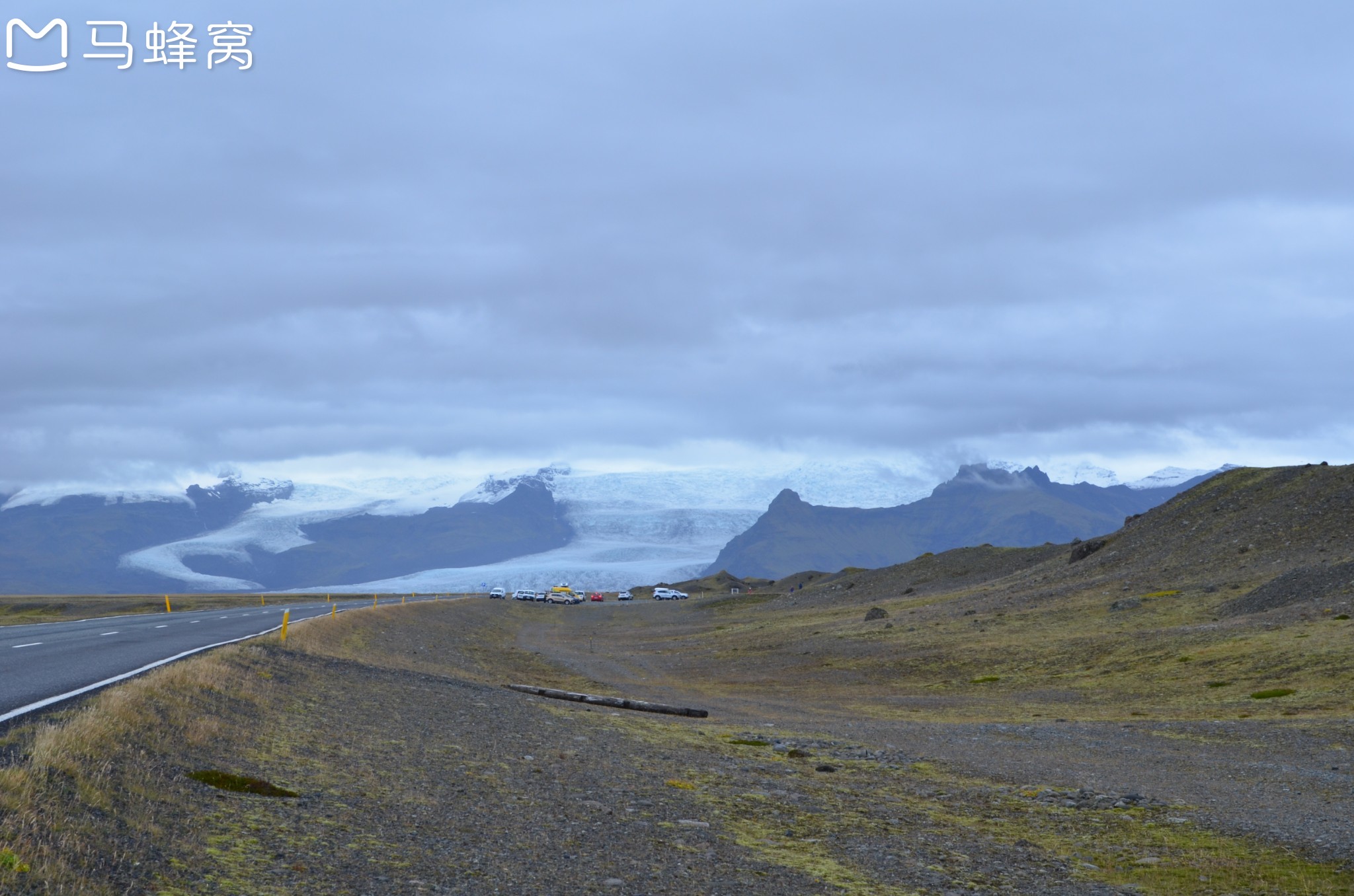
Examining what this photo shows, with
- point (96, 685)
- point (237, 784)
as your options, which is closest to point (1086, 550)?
point (96, 685)

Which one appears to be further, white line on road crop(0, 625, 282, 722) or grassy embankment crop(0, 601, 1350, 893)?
white line on road crop(0, 625, 282, 722)

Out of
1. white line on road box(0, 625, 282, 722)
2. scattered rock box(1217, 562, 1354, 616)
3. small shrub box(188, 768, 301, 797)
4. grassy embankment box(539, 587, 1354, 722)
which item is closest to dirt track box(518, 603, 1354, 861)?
grassy embankment box(539, 587, 1354, 722)

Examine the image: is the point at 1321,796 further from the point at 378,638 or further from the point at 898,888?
the point at 378,638

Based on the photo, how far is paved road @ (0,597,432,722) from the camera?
20859 millimetres

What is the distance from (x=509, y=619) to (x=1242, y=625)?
69.2 m

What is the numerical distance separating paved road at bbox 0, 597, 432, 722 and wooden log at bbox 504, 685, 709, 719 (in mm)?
10162

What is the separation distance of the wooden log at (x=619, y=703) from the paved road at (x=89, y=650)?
10162 millimetres

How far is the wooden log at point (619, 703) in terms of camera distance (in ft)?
106

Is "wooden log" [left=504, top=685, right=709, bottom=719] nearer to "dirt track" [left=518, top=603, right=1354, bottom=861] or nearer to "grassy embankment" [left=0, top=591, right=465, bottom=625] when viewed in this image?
"dirt track" [left=518, top=603, right=1354, bottom=861]

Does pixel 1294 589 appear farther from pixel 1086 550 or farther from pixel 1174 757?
pixel 1086 550

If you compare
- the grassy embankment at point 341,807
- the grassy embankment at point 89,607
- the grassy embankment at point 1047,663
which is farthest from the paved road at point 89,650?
the grassy embankment at point 89,607

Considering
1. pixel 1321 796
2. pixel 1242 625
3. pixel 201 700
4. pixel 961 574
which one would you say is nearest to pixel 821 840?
pixel 1321 796

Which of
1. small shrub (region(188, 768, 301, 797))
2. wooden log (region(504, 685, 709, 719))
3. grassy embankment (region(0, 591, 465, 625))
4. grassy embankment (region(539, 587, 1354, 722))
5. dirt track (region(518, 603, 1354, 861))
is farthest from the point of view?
grassy embankment (region(0, 591, 465, 625))

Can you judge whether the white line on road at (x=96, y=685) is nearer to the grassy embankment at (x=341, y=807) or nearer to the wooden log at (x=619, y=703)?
the grassy embankment at (x=341, y=807)
